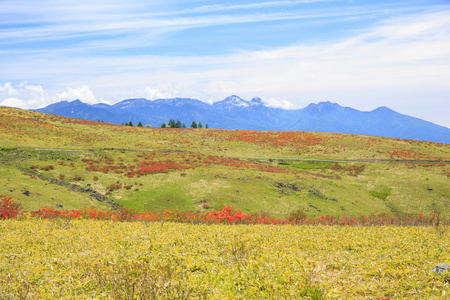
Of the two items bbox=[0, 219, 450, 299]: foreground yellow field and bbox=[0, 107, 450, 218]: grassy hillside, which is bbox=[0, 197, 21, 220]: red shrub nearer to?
bbox=[0, 107, 450, 218]: grassy hillside

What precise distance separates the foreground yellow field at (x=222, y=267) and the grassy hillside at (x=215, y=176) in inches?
762

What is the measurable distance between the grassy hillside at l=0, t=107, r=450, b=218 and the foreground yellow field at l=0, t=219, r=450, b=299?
1936 cm

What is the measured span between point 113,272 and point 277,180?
4039 centimetres

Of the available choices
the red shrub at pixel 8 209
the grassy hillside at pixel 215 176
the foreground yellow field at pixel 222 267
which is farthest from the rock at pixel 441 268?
the red shrub at pixel 8 209

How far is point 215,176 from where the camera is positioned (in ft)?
153

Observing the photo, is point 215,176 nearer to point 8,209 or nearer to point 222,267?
point 8,209

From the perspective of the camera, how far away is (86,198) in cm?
3650

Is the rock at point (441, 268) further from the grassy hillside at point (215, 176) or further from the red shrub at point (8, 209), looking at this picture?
the red shrub at point (8, 209)

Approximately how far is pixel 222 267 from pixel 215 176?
36396mm

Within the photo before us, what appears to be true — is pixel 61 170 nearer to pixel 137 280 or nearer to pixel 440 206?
pixel 137 280

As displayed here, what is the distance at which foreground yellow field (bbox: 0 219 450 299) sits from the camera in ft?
27.4

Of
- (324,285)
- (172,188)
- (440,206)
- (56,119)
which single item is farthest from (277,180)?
(56,119)

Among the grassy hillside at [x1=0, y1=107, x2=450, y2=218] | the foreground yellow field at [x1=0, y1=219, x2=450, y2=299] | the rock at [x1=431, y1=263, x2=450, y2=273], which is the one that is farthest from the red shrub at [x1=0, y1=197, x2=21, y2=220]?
the rock at [x1=431, y1=263, x2=450, y2=273]

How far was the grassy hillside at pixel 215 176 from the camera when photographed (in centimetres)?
3681
